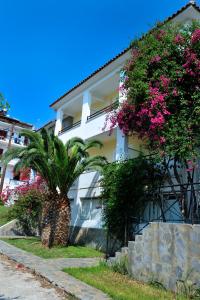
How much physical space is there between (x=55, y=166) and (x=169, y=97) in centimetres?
676

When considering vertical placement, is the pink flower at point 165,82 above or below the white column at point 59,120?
below

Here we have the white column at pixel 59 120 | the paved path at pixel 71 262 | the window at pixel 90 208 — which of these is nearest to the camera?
the paved path at pixel 71 262

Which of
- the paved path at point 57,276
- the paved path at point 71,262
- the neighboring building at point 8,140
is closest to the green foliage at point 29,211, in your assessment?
the paved path at point 57,276

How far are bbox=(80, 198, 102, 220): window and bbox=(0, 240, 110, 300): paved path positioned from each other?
5.50m

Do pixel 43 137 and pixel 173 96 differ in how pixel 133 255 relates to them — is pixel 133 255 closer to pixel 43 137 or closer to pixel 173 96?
pixel 173 96

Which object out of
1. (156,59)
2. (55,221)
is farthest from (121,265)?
(156,59)

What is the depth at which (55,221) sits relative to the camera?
53.1 ft

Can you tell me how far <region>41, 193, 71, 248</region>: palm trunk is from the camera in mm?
15898

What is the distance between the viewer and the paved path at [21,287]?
7.29 meters

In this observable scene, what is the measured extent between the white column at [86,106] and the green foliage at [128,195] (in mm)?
7864

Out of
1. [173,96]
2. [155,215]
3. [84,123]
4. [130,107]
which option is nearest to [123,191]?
[155,215]

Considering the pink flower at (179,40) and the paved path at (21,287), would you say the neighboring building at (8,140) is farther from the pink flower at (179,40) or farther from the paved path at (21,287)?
the paved path at (21,287)

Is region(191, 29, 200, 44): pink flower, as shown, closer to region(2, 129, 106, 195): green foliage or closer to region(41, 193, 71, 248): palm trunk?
region(2, 129, 106, 195): green foliage

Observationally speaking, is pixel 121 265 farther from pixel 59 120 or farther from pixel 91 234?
pixel 59 120
